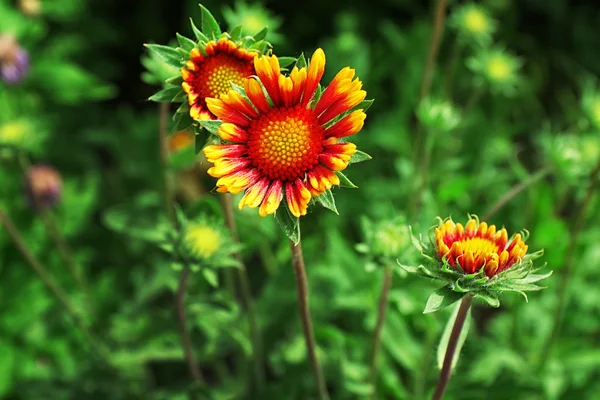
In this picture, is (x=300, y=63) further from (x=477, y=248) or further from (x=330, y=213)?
(x=330, y=213)

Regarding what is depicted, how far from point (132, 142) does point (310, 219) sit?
748 mm

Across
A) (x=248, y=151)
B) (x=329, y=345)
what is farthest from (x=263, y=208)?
(x=329, y=345)

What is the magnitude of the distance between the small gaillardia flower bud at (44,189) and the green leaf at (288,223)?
133 cm

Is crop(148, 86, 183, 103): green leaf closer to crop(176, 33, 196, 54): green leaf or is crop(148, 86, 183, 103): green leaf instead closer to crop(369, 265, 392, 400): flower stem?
crop(176, 33, 196, 54): green leaf

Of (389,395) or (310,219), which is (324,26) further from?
(389,395)

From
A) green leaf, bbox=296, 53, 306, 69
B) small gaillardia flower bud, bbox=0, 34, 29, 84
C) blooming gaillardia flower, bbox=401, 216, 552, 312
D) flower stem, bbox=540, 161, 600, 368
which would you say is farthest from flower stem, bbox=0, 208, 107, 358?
flower stem, bbox=540, 161, 600, 368

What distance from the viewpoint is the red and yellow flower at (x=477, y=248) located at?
1034mm

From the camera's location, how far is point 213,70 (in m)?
1.09

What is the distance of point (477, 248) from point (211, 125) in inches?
18.1

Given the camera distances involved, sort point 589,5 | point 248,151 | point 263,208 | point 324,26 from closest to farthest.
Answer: point 263,208
point 248,151
point 324,26
point 589,5

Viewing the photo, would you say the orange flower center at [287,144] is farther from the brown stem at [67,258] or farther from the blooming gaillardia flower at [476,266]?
the brown stem at [67,258]

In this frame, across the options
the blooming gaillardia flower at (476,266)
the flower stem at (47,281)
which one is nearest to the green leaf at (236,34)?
the blooming gaillardia flower at (476,266)

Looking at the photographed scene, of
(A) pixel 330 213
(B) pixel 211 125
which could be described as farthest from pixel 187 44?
(A) pixel 330 213

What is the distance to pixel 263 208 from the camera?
3.26ft
